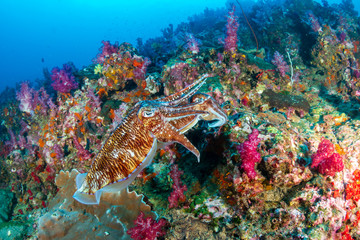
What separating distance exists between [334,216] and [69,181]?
5941 millimetres

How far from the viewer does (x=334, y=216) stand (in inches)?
120

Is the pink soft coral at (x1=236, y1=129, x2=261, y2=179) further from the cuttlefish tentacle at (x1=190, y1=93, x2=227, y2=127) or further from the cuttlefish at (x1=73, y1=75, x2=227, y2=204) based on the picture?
the cuttlefish at (x1=73, y1=75, x2=227, y2=204)

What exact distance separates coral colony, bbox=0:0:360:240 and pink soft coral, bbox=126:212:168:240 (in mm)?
17

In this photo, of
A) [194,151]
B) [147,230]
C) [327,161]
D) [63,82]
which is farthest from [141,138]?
[63,82]

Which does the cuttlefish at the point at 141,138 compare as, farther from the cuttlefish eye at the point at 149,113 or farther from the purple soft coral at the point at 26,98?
the purple soft coral at the point at 26,98

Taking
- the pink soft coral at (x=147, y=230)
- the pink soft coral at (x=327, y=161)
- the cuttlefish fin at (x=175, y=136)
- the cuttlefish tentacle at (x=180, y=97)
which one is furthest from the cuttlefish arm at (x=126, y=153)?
the pink soft coral at (x=327, y=161)

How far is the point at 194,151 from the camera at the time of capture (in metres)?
2.57

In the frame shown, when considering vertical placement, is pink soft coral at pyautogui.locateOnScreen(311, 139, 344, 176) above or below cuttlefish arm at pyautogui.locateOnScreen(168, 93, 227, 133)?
below

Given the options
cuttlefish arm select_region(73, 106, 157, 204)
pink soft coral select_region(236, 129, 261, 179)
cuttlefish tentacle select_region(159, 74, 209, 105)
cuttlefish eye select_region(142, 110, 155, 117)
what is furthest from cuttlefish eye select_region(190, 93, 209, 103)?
pink soft coral select_region(236, 129, 261, 179)

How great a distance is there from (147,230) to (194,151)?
1.84 m

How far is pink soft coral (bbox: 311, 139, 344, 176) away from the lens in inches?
134

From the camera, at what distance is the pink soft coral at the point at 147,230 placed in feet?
10.9

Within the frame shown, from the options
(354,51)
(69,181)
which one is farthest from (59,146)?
(354,51)

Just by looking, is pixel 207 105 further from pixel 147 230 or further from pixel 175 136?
pixel 147 230
